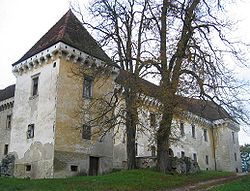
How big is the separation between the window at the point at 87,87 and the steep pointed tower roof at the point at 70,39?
1.92m

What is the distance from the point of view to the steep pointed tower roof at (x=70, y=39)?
2470 centimetres

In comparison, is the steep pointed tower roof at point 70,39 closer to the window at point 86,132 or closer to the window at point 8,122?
the window at point 86,132

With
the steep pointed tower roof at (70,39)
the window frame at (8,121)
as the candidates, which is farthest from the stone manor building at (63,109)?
the window frame at (8,121)

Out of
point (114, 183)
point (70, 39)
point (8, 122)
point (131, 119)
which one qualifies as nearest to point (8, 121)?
point (8, 122)

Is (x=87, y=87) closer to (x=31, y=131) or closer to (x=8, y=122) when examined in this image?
(x=31, y=131)

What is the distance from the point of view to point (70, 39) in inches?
984

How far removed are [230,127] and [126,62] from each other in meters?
29.3

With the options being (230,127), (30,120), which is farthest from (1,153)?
(230,127)

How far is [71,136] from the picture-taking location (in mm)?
23391

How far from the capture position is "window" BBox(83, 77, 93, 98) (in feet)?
84.0

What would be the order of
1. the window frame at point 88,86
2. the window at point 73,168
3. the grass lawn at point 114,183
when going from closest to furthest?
the grass lawn at point 114,183, the window at point 73,168, the window frame at point 88,86

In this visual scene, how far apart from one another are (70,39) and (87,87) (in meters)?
3.77

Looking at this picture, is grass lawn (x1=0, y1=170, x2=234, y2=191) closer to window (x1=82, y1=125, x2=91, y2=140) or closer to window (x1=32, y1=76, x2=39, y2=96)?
window (x1=82, y1=125, x2=91, y2=140)

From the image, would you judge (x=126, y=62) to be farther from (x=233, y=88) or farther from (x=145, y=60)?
(x=233, y=88)
